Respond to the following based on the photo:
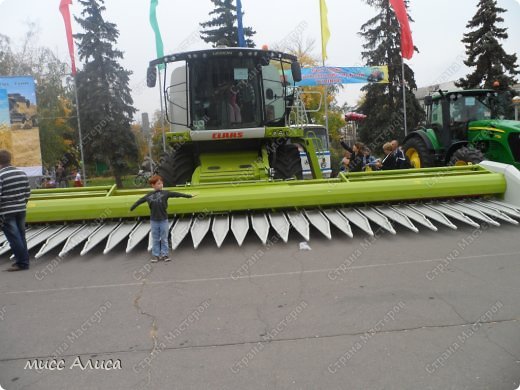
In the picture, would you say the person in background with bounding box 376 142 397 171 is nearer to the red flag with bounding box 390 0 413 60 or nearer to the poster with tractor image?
the red flag with bounding box 390 0 413 60

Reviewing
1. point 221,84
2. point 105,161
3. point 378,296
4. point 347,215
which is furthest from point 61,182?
point 378,296

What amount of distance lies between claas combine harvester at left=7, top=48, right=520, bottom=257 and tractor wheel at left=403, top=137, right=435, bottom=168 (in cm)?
392

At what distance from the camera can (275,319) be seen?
11.3 feet

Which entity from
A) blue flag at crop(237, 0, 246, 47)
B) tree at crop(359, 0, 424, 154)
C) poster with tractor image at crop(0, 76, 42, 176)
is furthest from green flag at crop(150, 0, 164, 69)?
tree at crop(359, 0, 424, 154)

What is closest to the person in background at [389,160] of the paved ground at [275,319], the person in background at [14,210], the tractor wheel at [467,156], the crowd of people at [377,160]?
the crowd of people at [377,160]

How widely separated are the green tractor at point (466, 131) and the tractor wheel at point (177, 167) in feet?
18.1

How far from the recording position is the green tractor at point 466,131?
9.12 metres

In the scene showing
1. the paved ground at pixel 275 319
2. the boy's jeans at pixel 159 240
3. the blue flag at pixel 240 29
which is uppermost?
the blue flag at pixel 240 29

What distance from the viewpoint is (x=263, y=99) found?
7.24m

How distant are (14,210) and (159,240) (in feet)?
5.74

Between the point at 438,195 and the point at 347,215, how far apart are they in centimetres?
137

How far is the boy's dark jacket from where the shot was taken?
5.27 metres

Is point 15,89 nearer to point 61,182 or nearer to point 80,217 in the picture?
point 61,182

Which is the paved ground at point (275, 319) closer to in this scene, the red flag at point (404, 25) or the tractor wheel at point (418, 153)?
the tractor wheel at point (418, 153)
